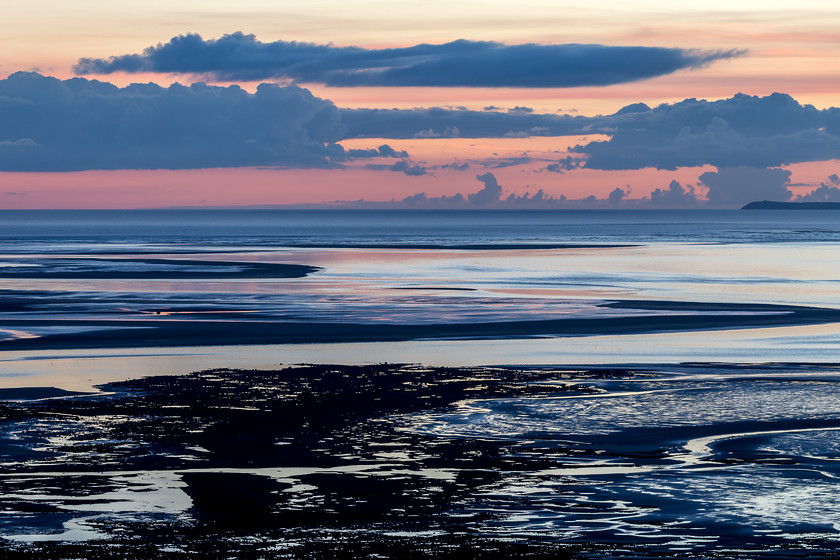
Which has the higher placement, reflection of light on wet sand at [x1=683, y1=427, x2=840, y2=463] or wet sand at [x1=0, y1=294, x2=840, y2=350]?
wet sand at [x1=0, y1=294, x2=840, y2=350]

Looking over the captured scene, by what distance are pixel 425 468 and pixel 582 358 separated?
1094cm

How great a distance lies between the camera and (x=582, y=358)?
23688 millimetres

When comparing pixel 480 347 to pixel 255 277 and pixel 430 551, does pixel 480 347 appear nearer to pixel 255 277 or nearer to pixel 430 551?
pixel 430 551

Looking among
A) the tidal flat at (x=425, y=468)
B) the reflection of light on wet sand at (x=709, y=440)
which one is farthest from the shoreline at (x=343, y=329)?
the reflection of light on wet sand at (x=709, y=440)

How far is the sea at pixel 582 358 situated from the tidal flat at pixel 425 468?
6cm

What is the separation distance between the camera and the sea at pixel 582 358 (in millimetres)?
11531

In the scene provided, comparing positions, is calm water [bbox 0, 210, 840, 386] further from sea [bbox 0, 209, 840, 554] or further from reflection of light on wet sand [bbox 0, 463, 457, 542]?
reflection of light on wet sand [bbox 0, 463, 457, 542]

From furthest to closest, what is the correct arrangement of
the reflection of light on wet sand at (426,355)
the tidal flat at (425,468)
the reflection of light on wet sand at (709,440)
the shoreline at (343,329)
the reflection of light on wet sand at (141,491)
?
the shoreline at (343,329), the reflection of light on wet sand at (426,355), the reflection of light on wet sand at (709,440), the reflection of light on wet sand at (141,491), the tidal flat at (425,468)

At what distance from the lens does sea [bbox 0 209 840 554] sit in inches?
454

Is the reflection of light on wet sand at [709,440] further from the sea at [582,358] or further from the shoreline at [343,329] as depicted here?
the shoreline at [343,329]

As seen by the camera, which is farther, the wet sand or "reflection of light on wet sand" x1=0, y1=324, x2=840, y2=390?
the wet sand

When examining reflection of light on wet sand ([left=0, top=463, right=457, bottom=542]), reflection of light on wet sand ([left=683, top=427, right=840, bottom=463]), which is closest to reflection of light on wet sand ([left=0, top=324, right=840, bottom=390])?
reflection of light on wet sand ([left=683, top=427, right=840, bottom=463])

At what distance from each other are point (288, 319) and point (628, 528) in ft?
71.1

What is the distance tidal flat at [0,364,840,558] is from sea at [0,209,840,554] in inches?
2.5
